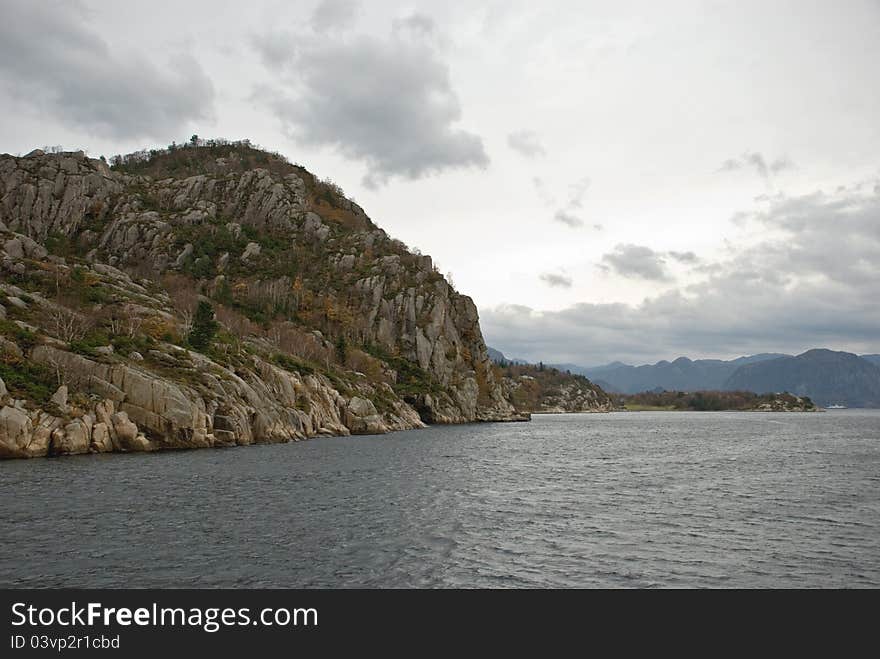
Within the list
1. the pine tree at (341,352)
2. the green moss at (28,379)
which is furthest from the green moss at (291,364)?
the green moss at (28,379)

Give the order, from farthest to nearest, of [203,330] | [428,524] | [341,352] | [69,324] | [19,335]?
[341,352] → [203,330] → [69,324] → [19,335] → [428,524]

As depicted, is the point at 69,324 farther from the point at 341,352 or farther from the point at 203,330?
the point at 341,352

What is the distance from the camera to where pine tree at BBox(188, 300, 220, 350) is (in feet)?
359

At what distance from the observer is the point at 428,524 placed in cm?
4028

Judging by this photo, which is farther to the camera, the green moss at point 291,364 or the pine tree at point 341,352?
the pine tree at point 341,352

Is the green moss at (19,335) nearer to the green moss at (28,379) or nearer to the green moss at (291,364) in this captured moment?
the green moss at (28,379)

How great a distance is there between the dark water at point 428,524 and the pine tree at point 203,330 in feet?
128

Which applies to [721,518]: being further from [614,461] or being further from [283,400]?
[283,400]

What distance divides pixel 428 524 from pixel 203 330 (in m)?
85.2

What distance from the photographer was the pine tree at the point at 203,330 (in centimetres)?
10956

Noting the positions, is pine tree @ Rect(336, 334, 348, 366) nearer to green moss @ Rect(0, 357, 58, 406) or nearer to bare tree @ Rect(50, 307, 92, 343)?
bare tree @ Rect(50, 307, 92, 343)

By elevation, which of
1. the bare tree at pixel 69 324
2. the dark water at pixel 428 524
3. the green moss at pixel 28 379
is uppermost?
the bare tree at pixel 69 324

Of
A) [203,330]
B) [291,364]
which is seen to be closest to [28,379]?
[203,330]

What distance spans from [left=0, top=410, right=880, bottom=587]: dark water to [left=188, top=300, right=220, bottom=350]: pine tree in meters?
38.9
